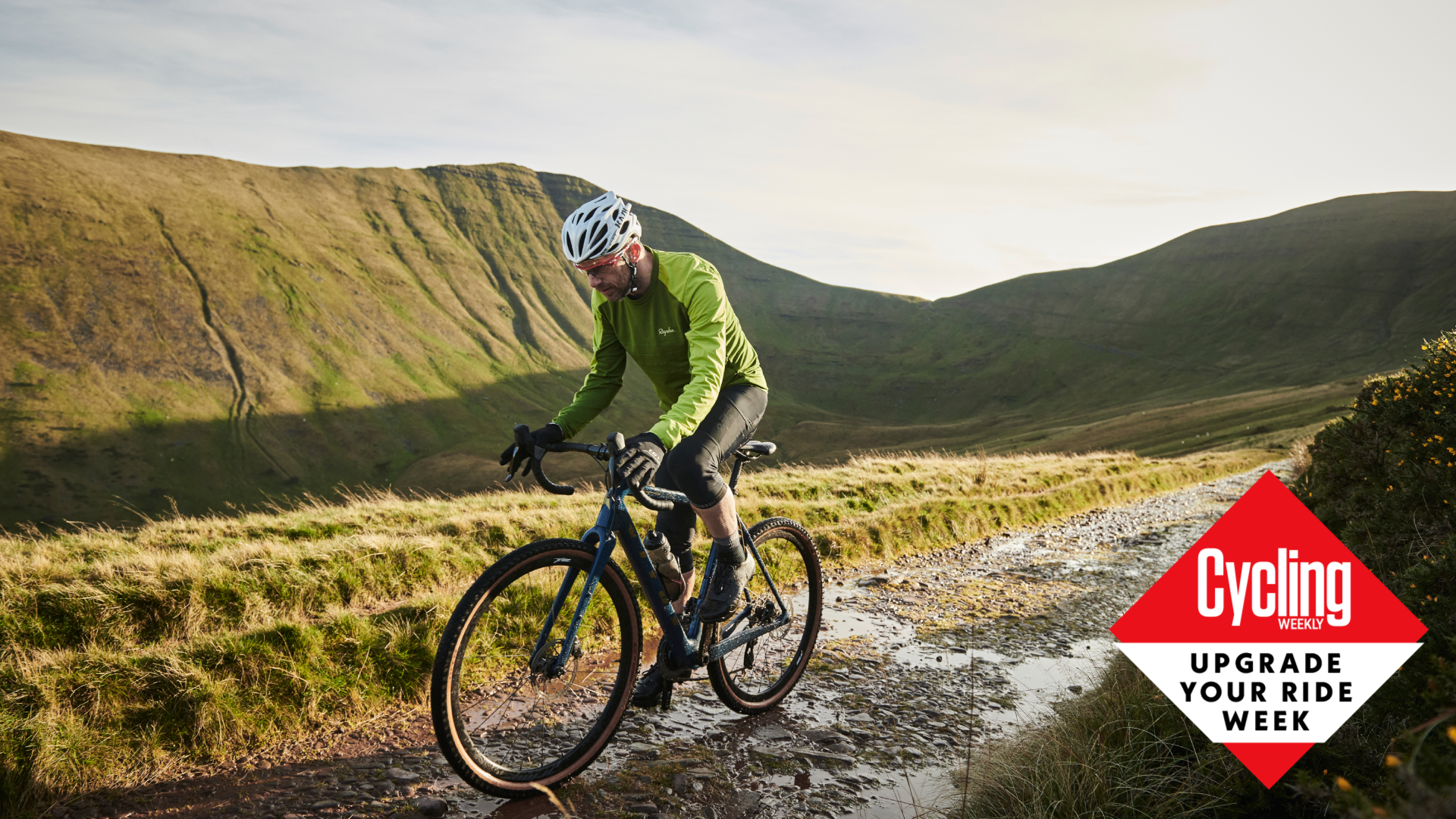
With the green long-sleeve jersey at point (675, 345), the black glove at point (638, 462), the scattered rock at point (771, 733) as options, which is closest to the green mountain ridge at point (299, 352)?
the green long-sleeve jersey at point (675, 345)

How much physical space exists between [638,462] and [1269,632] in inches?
132

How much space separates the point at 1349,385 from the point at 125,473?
162419mm

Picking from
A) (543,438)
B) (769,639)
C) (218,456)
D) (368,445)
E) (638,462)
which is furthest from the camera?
(368,445)

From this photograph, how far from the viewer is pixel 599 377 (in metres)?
5.57

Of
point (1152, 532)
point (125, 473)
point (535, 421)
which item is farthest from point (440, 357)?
point (1152, 532)

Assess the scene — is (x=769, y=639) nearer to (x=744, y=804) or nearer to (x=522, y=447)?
(x=744, y=804)

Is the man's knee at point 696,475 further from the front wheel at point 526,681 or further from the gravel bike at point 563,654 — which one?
the front wheel at point 526,681

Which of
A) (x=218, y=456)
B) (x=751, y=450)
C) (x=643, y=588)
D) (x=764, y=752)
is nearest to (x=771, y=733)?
(x=764, y=752)

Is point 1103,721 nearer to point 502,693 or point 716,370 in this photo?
point 716,370

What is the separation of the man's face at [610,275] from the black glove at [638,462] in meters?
1.18

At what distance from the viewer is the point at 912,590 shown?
8.73 metres

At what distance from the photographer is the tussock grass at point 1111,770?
3.56 metres

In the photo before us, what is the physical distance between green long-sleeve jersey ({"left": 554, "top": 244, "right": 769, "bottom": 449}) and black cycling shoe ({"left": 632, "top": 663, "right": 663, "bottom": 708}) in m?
1.74

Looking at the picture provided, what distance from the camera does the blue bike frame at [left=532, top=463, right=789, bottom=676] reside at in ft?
14.2
